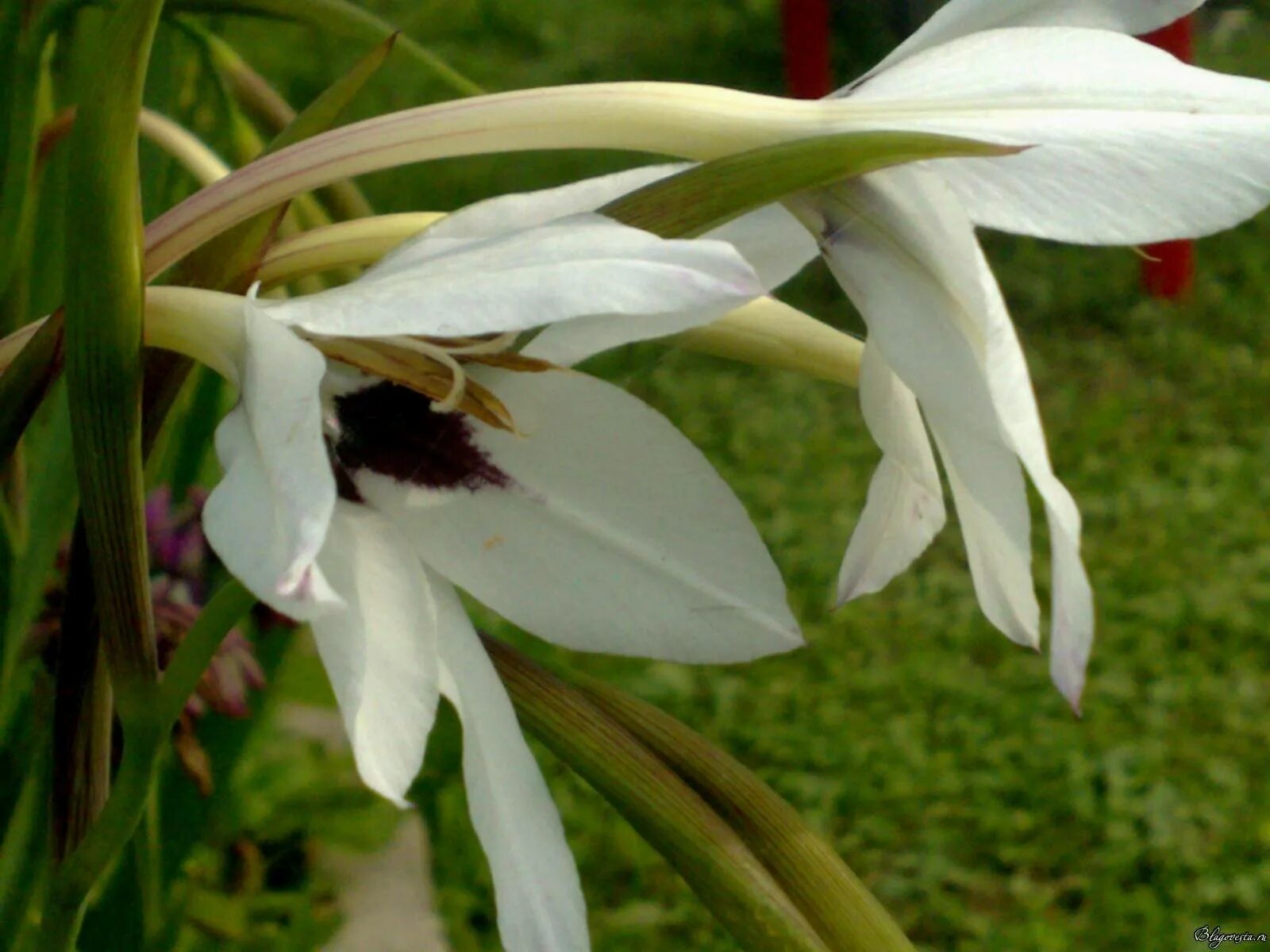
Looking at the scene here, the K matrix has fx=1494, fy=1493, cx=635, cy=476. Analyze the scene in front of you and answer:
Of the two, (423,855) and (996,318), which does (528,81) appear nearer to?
(423,855)

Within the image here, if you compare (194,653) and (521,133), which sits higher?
(521,133)

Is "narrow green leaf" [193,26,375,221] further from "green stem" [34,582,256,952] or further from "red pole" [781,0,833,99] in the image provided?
"red pole" [781,0,833,99]

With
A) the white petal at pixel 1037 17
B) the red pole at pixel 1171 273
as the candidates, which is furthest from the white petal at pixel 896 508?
the red pole at pixel 1171 273

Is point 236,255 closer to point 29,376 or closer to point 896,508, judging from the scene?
point 29,376

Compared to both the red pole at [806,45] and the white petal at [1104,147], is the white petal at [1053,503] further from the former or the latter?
the red pole at [806,45]

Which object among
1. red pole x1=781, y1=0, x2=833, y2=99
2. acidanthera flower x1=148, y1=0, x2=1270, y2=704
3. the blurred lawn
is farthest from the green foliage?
red pole x1=781, y1=0, x2=833, y2=99

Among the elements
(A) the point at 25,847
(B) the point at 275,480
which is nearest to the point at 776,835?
(B) the point at 275,480

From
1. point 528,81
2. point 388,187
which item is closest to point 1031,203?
point 388,187
